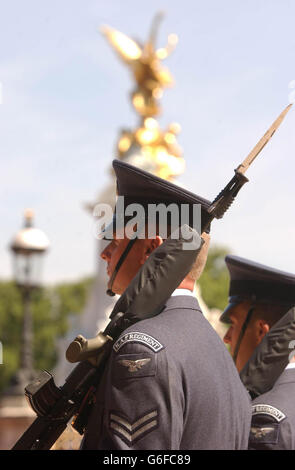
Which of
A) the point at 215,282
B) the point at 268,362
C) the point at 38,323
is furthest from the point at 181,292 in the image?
the point at 38,323

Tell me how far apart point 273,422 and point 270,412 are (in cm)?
6

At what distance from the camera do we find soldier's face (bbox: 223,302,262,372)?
4922 mm

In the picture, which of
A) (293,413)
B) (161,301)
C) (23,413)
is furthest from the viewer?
(23,413)

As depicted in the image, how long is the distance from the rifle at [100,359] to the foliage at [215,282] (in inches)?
1734

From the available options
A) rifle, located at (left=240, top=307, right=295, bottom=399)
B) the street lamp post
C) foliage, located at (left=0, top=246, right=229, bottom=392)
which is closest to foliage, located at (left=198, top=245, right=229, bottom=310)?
foliage, located at (left=0, top=246, right=229, bottom=392)

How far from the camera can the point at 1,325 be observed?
51438 millimetres

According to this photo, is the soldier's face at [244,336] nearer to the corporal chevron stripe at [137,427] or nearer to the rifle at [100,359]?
the rifle at [100,359]

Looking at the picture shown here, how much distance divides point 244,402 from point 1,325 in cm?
4923

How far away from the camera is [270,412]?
399 centimetres

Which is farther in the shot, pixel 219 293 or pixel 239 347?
pixel 219 293

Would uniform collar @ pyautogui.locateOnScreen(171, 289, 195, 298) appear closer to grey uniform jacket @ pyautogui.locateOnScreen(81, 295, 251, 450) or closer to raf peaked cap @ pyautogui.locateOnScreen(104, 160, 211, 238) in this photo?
grey uniform jacket @ pyautogui.locateOnScreen(81, 295, 251, 450)
